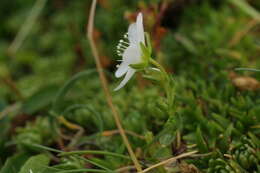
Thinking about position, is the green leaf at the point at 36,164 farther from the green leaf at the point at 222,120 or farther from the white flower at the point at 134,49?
the green leaf at the point at 222,120

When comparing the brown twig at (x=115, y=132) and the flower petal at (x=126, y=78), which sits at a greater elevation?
the flower petal at (x=126, y=78)

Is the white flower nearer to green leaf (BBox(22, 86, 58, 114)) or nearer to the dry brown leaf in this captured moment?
the dry brown leaf

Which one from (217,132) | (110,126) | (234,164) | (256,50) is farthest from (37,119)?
(256,50)

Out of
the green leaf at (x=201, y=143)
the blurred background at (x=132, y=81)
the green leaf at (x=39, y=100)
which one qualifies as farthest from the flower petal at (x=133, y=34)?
the green leaf at (x=39, y=100)

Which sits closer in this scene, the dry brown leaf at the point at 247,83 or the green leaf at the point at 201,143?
the green leaf at the point at 201,143

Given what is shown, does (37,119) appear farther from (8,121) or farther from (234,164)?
(234,164)

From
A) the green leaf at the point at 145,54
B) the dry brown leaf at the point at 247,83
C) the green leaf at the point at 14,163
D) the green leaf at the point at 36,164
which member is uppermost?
the green leaf at the point at 145,54

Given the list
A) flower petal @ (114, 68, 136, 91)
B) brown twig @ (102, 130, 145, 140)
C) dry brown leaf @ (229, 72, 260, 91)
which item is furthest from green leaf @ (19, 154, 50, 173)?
dry brown leaf @ (229, 72, 260, 91)

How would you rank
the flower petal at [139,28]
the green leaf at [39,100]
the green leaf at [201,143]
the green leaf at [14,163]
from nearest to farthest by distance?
the flower petal at [139,28], the green leaf at [201,143], the green leaf at [14,163], the green leaf at [39,100]
